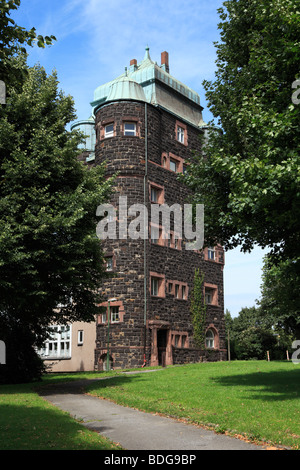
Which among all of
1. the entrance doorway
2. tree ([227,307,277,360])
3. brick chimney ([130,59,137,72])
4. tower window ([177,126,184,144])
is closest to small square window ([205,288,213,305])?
the entrance doorway

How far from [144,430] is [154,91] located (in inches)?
1442

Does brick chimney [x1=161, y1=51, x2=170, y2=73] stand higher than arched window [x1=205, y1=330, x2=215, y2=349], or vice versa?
brick chimney [x1=161, y1=51, x2=170, y2=73]

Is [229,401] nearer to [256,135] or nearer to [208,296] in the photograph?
[256,135]

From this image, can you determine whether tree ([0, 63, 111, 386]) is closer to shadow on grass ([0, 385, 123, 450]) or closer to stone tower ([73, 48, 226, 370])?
shadow on grass ([0, 385, 123, 450])

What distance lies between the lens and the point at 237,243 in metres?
17.9

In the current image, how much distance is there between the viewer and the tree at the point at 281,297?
25.7 meters

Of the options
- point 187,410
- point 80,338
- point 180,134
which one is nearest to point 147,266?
point 80,338

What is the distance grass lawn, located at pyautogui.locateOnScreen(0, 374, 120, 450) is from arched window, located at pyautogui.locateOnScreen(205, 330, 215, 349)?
31513mm

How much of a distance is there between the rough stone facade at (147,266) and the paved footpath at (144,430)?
20643mm

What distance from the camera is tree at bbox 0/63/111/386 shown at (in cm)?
1728

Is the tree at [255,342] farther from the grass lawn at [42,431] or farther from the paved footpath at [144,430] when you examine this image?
the grass lawn at [42,431]

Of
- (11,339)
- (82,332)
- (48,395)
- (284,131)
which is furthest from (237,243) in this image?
(82,332)

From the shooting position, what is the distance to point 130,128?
38.0 m

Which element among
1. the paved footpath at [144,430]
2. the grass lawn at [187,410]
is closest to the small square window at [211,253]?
the grass lawn at [187,410]
